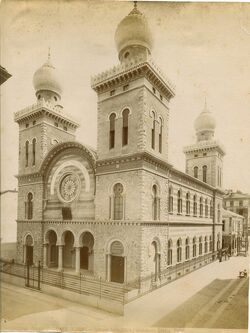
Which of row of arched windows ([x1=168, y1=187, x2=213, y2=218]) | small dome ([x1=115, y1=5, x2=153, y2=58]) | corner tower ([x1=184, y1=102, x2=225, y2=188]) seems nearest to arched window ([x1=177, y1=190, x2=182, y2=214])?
row of arched windows ([x1=168, y1=187, x2=213, y2=218])

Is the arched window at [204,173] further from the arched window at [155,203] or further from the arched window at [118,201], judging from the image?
the arched window at [118,201]

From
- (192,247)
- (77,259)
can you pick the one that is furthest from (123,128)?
(192,247)

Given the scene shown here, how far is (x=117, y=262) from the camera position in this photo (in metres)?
7.80

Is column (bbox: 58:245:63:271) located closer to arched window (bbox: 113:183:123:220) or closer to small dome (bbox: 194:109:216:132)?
arched window (bbox: 113:183:123:220)

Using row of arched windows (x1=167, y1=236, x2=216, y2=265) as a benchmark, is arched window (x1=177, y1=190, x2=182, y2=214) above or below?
above

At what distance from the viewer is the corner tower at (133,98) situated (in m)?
7.55

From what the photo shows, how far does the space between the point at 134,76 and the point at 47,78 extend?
241 centimetres

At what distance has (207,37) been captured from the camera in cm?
739

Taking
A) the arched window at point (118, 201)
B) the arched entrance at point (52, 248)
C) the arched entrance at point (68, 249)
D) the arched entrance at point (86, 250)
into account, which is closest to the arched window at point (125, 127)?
the arched window at point (118, 201)

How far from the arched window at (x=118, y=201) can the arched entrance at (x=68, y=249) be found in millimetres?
1921

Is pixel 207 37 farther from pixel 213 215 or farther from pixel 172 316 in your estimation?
pixel 172 316

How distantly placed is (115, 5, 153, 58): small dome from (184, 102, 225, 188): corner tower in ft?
7.75

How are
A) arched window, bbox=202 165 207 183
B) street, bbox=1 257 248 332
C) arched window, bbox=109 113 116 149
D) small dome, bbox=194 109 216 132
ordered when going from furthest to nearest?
arched window, bbox=202 165 207 183 < arched window, bbox=109 113 116 149 < small dome, bbox=194 109 216 132 < street, bbox=1 257 248 332

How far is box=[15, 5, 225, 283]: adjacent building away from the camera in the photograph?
764cm
